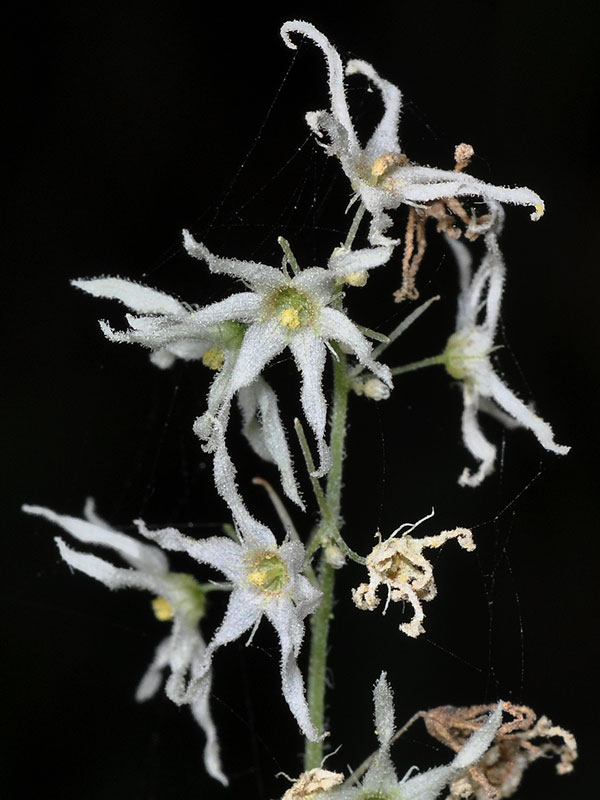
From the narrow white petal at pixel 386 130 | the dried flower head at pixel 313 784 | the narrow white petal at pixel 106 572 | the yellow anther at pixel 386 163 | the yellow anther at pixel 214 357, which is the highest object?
the narrow white petal at pixel 386 130

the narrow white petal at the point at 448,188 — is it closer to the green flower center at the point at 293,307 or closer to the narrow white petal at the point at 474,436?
the green flower center at the point at 293,307

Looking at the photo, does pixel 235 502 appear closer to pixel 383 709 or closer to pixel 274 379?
pixel 383 709

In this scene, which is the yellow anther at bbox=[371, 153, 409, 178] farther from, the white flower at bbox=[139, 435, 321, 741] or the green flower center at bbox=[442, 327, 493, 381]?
the white flower at bbox=[139, 435, 321, 741]

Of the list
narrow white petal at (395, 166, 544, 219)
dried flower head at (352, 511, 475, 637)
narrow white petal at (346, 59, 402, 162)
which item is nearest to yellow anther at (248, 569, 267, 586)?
dried flower head at (352, 511, 475, 637)

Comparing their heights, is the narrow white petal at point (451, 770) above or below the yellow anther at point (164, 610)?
below

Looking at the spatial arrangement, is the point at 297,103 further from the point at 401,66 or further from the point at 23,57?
the point at 23,57

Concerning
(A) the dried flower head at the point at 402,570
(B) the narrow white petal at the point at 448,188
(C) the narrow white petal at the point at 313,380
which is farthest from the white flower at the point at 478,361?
(C) the narrow white petal at the point at 313,380

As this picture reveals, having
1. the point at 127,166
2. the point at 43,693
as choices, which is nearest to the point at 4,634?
the point at 43,693
